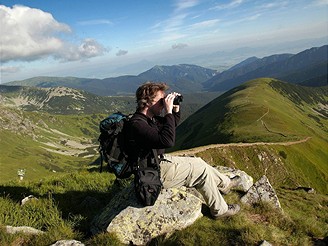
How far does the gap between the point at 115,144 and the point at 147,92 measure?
5.71 ft

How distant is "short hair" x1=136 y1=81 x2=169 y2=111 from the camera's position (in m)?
8.83

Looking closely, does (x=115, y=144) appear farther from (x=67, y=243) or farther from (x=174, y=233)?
(x=174, y=233)

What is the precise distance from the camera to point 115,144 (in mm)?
8883

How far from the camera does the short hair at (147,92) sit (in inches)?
348

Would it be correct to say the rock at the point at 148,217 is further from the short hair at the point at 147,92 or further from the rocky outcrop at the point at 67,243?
the short hair at the point at 147,92

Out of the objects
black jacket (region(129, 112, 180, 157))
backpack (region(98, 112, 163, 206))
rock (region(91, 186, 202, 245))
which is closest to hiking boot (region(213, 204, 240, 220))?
rock (region(91, 186, 202, 245))

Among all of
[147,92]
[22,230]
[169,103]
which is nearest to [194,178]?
[169,103]

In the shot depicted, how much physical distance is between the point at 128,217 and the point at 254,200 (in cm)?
495

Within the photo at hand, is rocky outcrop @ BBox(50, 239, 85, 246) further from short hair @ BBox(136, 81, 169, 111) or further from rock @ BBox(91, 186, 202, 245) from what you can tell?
short hair @ BBox(136, 81, 169, 111)

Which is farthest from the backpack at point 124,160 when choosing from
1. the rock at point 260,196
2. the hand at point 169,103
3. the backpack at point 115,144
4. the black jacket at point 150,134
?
the rock at point 260,196

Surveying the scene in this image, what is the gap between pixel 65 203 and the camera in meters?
12.0

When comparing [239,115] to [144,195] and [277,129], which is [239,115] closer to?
[277,129]

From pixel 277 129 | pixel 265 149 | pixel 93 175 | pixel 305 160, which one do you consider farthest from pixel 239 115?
pixel 93 175

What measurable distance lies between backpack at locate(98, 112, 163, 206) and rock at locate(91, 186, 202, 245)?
0.54 metres
